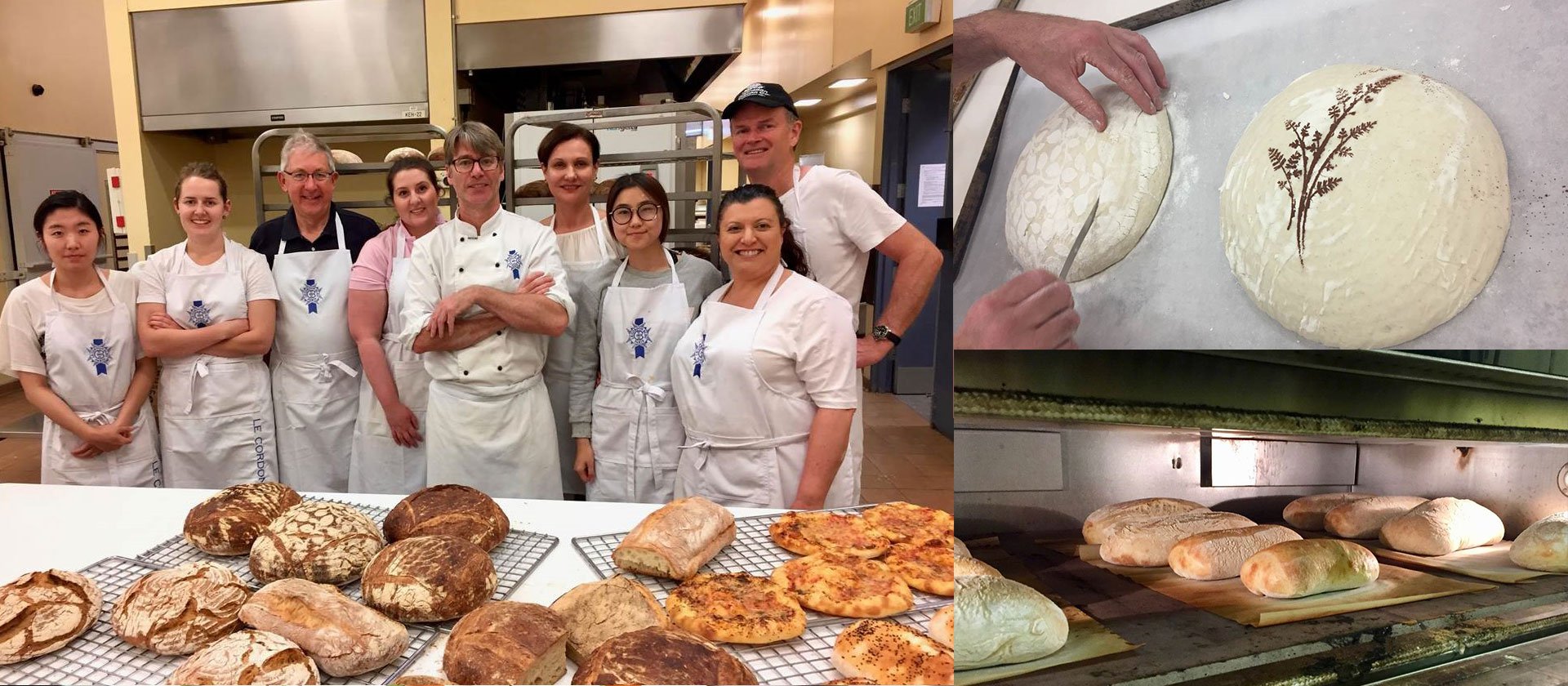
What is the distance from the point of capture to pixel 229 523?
3.48 feet

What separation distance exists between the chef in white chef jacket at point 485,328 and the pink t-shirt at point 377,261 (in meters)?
0.23

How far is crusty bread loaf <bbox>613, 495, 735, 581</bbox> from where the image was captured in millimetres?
1003

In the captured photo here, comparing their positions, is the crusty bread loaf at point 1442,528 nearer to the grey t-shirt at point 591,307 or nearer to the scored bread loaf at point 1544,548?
the scored bread loaf at point 1544,548

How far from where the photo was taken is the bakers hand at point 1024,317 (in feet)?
1.04

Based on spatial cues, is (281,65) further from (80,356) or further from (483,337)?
(483,337)

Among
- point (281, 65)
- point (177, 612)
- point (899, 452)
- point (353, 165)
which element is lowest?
point (177, 612)

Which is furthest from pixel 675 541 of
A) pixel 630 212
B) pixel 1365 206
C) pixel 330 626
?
pixel 630 212

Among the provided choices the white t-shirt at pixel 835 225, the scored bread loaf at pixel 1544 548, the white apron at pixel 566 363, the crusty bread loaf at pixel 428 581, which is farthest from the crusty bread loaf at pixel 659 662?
the white apron at pixel 566 363

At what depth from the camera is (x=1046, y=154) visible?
32 cm

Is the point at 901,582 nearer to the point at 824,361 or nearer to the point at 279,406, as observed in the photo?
the point at 824,361

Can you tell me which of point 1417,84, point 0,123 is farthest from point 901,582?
point 0,123

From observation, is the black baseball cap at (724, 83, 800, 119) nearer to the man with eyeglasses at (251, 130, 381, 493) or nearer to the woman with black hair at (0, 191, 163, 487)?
the man with eyeglasses at (251, 130, 381, 493)

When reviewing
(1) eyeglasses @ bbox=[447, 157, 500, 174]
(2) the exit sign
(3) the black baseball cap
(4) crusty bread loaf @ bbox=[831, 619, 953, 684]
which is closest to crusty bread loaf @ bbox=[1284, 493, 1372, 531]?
(2) the exit sign

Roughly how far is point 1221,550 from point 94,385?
2657 millimetres
